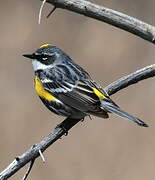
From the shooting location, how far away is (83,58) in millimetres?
14398

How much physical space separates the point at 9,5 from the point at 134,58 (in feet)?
10.1

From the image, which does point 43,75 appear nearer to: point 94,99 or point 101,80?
point 94,99

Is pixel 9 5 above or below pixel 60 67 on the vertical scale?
above

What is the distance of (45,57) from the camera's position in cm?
783

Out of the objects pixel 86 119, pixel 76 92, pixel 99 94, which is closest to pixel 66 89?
pixel 76 92

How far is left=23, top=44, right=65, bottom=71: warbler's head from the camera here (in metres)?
7.79

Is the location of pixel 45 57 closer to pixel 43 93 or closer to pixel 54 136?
pixel 43 93

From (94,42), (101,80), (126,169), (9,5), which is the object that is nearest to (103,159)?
(126,169)

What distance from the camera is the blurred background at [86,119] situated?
12.3 meters

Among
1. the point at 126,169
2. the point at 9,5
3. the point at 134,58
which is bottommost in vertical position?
the point at 126,169

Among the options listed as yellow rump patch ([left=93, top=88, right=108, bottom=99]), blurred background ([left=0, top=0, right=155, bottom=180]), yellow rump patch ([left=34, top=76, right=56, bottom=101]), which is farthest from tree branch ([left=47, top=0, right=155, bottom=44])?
blurred background ([left=0, top=0, right=155, bottom=180])

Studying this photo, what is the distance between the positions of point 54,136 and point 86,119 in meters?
7.29

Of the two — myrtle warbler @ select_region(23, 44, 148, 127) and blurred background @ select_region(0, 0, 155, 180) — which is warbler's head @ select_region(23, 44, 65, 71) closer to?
myrtle warbler @ select_region(23, 44, 148, 127)

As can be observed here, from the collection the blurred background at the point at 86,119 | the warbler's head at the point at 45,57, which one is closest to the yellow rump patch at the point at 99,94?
the warbler's head at the point at 45,57
